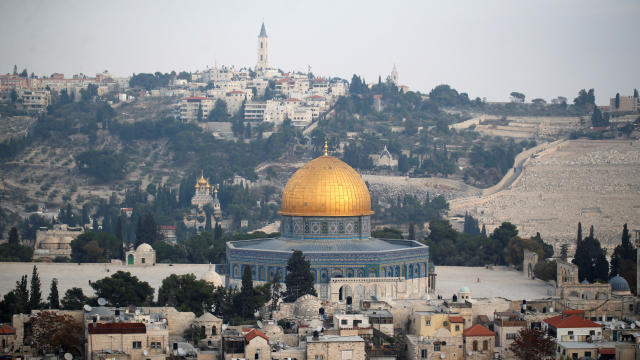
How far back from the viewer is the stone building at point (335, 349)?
33531 millimetres

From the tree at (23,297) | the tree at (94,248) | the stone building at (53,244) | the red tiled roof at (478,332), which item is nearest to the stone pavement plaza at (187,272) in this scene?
the tree at (94,248)

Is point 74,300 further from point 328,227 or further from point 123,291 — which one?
point 328,227

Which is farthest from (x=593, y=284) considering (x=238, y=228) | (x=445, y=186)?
(x=445, y=186)

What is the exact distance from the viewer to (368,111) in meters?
117

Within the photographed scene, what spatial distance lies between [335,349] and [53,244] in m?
30.5

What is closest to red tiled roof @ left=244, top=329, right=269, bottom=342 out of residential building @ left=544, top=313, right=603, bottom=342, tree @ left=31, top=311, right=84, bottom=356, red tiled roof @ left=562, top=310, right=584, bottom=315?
tree @ left=31, top=311, right=84, bottom=356

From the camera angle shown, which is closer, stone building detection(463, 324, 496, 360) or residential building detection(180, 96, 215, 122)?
stone building detection(463, 324, 496, 360)

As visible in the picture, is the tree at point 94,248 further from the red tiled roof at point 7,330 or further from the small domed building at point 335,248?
the red tiled roof at point 7,330

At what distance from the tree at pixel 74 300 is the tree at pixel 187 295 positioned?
78.1 inches

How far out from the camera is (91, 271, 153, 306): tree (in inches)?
1576

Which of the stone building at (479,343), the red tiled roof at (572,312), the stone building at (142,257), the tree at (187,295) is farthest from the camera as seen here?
the stone building at (142,257)

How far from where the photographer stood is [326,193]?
46969 millimetres

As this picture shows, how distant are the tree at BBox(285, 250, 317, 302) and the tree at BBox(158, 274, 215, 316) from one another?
7.11ft

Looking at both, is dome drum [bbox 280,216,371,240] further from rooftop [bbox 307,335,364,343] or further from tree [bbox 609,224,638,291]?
rooftop [bbox 307,335,364,343]
